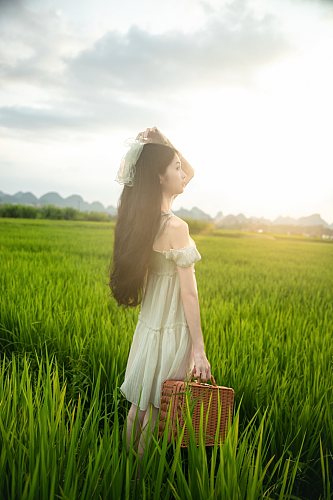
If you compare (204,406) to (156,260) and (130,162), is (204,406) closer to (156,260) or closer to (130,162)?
(156,260)

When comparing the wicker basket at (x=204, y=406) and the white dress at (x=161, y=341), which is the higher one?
the white dress at (x=161, y=341)

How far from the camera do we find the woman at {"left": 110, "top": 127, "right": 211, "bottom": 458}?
Result: 171 cm

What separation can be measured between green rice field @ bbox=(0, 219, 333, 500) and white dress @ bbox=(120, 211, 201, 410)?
0.15 meters

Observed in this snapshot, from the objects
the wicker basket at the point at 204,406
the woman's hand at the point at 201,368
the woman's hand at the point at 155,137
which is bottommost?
the wicker basket at the point at 204,406

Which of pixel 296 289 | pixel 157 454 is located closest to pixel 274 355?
pixel 157 454

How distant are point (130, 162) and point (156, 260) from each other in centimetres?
35

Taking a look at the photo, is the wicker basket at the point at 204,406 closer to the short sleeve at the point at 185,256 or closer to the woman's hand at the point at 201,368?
the woman's hand at the point at 201,368

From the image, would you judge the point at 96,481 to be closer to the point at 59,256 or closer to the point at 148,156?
the point at 148,156

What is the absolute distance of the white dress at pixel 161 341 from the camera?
1746 millimetres

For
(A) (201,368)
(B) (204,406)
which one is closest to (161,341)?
(A) (201,368)

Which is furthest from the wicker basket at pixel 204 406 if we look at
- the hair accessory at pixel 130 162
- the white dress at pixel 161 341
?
the hair accessory at pixel 130 162

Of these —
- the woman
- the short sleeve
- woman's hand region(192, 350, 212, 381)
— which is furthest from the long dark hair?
woman's hand region(192, 350, 212, 381)

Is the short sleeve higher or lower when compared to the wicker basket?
higher

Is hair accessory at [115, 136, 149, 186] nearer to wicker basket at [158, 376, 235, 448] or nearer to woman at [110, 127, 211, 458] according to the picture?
woman at [110, 127, 211, 458]
